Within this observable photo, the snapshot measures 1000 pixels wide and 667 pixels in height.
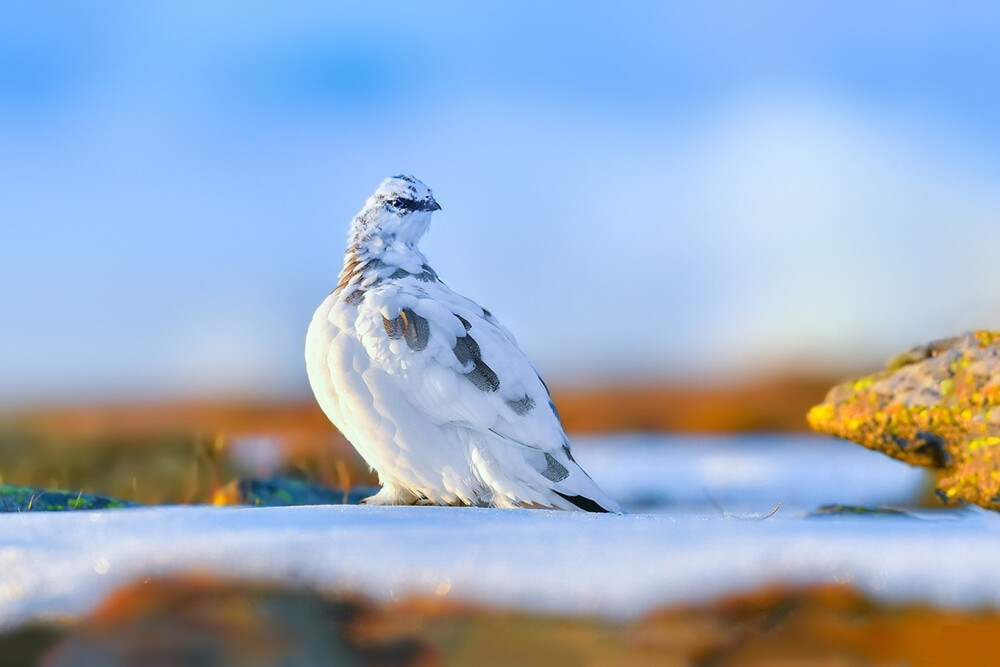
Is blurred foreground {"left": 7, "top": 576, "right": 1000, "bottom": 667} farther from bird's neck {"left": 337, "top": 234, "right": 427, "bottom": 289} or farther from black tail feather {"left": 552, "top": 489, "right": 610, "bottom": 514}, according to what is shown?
bird's neck {"left": 337, "top": 234, "right": 427, "bottom": 289}

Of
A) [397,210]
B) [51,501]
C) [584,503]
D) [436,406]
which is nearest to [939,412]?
[584,503]

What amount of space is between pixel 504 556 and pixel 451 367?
1331 millimetres

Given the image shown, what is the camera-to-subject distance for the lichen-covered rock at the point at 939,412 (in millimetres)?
4141

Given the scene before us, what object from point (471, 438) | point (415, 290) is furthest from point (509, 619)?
point (415, 290)

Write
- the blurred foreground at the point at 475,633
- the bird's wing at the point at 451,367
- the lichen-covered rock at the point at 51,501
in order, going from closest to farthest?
the blurred foreground at the point at 475,633 < the bird's wing at the point at 451,367 < the lichen-covered rock at the point at 51,501

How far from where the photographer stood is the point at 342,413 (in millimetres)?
4020

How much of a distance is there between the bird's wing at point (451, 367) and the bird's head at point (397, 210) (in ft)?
1.05

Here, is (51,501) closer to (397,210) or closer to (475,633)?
(397,210)

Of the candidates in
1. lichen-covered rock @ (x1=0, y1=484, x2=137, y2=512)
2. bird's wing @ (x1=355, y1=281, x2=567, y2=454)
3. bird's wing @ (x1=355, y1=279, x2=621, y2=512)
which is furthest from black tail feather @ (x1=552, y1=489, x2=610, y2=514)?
lichen-covered rock @ (x1=0, y1=484, x2=137, y2=512)

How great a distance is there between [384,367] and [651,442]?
2.36 m

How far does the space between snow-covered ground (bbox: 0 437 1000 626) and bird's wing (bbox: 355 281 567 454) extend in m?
0.67

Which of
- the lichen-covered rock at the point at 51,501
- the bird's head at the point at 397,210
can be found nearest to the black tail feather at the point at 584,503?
the bird's head at the point at 397,210

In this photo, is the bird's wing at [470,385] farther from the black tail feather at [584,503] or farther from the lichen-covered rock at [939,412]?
the lichen-covered rock at [939,412]

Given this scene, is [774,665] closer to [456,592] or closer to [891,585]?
[891,585]
